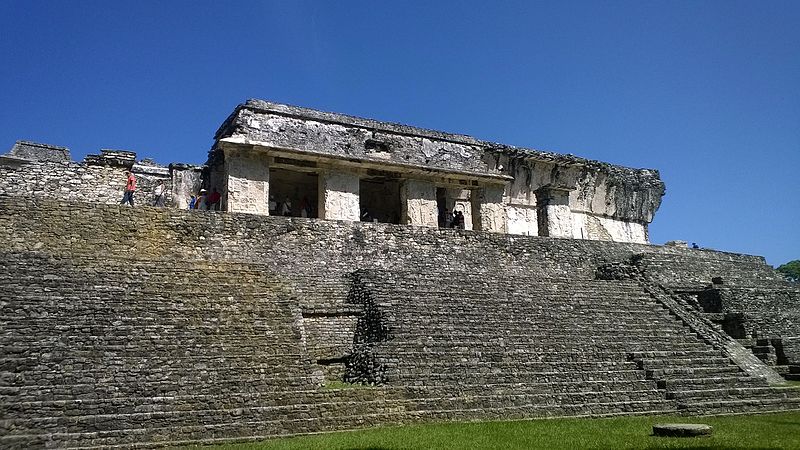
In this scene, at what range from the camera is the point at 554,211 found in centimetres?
2103

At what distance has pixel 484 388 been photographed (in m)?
8.24

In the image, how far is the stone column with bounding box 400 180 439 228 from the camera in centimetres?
1764

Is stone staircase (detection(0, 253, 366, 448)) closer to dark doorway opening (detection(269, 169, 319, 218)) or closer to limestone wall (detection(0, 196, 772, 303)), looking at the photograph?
limestone wall (detection(0, 196, 772, 303))

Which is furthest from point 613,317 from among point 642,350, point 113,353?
point 113,353

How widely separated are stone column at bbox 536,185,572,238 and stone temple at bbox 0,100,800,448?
2769 millimetres

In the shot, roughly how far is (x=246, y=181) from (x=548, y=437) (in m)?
11.3

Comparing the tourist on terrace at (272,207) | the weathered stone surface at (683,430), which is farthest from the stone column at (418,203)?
the weathered stone surface at (683,430)

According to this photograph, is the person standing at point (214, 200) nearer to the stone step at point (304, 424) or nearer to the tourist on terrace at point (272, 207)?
the tourist on terrace at point (272, 207)

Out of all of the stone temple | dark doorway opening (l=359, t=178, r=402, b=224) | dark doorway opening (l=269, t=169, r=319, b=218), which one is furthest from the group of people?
dark doorway opening (l=359, t=178, r=402, b=224)

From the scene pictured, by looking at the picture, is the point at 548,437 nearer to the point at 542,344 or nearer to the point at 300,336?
the point at 542,344

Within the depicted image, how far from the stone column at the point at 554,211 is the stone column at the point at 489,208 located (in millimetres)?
1673

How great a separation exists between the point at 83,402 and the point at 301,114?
11.8 metres

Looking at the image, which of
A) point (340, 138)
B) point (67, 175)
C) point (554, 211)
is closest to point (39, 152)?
point (67, 175)

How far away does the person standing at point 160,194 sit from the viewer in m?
17.1
